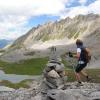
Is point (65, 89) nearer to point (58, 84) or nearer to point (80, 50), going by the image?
point (58, 84)

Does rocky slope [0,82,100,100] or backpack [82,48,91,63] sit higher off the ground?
backpack [82,48,91,63]

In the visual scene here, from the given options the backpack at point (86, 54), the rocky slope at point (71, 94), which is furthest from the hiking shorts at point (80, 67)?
the rocky slope at point (71, 94)

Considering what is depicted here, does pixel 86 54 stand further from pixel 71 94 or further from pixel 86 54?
pixel 71 94

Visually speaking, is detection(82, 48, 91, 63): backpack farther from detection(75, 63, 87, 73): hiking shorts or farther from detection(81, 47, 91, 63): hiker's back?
detection(75, 63, 87, 73): hiking shorts

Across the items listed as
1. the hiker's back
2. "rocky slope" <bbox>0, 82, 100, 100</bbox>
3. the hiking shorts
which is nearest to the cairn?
"rocky slope" <bbox>0, 82, 100, 100</bbox>

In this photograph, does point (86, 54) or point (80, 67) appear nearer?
point (86, 54)

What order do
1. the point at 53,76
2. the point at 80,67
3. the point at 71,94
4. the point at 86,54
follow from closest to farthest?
the point at 86,54 < the point at 71,94 < the point at 80,67 < the point at 53,76

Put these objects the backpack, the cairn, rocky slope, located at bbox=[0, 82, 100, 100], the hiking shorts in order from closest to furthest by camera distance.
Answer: rocky slope, located at bbox=[0, 82, 100, 100] < the backpack < the hiking shorts < the cairn

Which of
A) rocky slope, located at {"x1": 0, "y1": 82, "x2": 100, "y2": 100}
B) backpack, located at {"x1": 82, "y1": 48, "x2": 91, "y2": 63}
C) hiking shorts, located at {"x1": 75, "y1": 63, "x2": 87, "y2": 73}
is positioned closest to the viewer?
rocky slope, located at {"x1": 0, "y1": 82, "x2": 100, "y2": 100}

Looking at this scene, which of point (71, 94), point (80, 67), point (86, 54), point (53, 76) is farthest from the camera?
point (53, 76)

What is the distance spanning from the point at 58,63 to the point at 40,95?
3699 mm

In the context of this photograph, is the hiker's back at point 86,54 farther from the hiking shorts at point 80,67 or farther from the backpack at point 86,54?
the hiking shorts at point 80,67

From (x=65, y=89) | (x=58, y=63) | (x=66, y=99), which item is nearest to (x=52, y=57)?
(x=58, y=63)

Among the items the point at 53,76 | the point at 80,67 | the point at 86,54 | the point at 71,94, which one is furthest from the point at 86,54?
the point at 53,76
